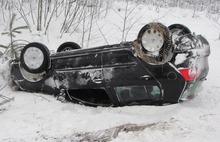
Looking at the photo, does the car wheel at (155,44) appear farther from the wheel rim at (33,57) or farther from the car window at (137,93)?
the wheel rim at (33,57)

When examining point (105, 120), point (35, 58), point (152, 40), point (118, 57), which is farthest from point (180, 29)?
point (35, 58)

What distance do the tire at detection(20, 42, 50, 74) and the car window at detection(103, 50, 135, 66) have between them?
0.88 meters

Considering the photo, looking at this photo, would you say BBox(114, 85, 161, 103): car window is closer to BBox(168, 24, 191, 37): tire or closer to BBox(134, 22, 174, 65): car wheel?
BBox(134, 22, 174, 65): car wheel

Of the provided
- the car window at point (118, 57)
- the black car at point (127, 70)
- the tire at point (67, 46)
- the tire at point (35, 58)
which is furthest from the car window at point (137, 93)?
the tire at point (67, 46)

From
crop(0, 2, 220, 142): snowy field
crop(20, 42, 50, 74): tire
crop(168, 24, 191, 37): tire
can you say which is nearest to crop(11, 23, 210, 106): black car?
crop(20, 42, 50, 74): tire

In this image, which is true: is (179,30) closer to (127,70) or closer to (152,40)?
(152,40)

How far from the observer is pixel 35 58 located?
500 centimetres

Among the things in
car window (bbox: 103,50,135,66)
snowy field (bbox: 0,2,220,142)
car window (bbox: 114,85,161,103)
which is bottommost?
snowy field (bbox: 0,2,220,142)

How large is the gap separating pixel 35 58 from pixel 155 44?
1773mm

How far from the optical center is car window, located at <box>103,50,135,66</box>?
14.5 ft

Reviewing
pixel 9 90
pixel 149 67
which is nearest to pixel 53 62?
pixel 9 90

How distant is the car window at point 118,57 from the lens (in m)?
4.41

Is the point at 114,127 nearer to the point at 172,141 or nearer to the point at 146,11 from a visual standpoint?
the point at 172,141

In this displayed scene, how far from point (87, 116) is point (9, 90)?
1.55 meters
